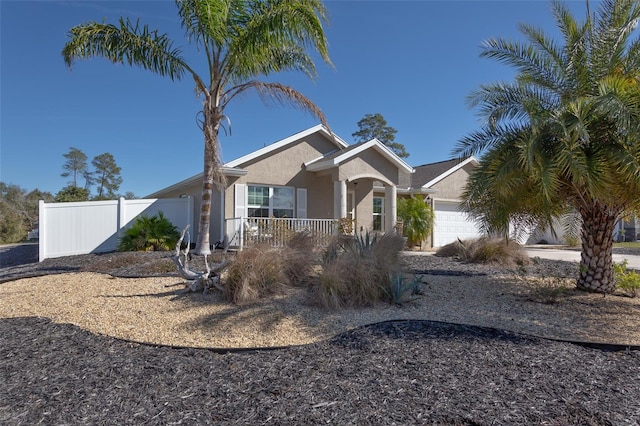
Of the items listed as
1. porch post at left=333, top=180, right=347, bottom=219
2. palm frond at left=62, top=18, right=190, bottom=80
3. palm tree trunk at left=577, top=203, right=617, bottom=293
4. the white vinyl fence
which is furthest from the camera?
porch post at left=333, top=180, right=347, bottom=219

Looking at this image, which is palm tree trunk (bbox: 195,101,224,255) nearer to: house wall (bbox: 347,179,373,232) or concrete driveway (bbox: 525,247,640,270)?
house wall (bbox: 347,179,373,232)

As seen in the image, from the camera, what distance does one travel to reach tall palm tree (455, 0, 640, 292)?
6113 millimetres

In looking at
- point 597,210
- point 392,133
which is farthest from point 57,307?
point 392,133

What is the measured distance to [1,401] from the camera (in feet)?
11.8

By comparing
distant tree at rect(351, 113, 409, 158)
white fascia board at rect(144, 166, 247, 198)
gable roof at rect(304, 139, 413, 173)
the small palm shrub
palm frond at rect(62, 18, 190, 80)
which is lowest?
the small palm shrub

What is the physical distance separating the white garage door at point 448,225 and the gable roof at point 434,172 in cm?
113

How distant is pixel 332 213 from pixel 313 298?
1029 cm

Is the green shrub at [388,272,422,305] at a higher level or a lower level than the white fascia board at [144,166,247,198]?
lower

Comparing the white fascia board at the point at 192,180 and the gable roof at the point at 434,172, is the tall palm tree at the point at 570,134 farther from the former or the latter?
the gable roof at the point at 434,172

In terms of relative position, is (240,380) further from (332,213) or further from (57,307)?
(332,213)

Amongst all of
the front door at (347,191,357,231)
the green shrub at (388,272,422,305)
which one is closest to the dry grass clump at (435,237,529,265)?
the green shrub at (388,272,422,305)

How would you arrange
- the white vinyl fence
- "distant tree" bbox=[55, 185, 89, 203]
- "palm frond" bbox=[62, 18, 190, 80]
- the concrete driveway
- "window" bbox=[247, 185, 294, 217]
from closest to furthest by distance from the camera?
1. "palm frond" bbox=[62, 18, 190, 80]
2. the concrete driveway
3. the white vinyl fence
4. "window" bbox=[247, 185, 294, 217]
5. "distant tree" bbox=[55, 185, 89, 203]

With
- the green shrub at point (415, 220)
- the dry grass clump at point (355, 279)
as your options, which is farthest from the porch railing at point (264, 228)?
the dry grass clump at point (355, 279)

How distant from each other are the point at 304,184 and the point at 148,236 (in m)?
6.12
